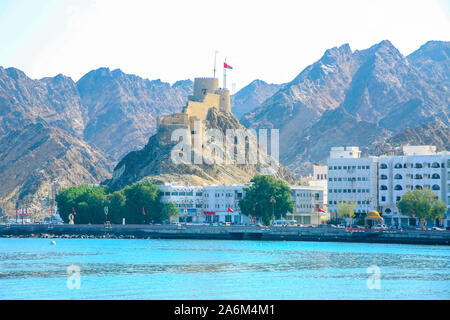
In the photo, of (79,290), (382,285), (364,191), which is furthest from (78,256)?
(364,191)

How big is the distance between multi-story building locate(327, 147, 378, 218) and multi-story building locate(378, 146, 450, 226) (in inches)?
71.1

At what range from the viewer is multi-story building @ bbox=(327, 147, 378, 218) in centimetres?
18900

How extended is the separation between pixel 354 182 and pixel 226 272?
9993 centimetres

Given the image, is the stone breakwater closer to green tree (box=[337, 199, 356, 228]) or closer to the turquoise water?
the turquoise water

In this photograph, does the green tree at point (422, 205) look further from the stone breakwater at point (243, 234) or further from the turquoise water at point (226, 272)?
the turquoise water at point (226, 272)

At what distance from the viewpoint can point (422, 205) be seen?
16575cm

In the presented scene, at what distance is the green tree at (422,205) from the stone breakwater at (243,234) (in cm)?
1550

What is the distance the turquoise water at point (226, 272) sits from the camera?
78125mm

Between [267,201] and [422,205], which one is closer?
[422,205]
